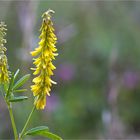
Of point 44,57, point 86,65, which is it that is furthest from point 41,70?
point 86,65

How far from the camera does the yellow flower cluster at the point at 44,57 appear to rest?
1.16 m

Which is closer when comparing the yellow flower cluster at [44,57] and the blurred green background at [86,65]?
the yellow flower cluster at [44,57]

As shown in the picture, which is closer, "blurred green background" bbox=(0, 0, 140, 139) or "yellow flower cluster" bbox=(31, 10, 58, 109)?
"yellow flower cluster" bbox=(31, 10, 58, 109)

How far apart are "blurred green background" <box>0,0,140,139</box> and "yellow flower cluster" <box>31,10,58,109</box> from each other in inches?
106

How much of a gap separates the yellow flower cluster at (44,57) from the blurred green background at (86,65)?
269cm

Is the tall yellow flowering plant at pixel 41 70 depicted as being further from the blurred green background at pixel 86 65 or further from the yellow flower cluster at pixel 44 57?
the blurred green background at pixel 86 65

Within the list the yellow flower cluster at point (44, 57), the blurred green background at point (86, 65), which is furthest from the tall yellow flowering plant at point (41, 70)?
the blurred green background at point (86, 65)

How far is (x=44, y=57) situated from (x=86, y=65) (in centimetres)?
497

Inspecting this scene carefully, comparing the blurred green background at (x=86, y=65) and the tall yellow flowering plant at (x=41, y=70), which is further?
the blurred green background at (x=86, y=65)

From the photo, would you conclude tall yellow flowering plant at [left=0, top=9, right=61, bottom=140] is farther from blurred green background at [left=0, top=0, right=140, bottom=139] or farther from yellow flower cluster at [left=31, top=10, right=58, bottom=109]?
blurred green background at [left=0, top=0, right=140, bottom=139]

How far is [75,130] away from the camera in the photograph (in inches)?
205

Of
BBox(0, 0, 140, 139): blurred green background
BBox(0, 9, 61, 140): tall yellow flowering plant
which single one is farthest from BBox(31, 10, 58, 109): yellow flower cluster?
BBox(0, 0, 140, 139): blurred green background

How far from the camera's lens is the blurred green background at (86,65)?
468cm

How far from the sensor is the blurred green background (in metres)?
4.68
